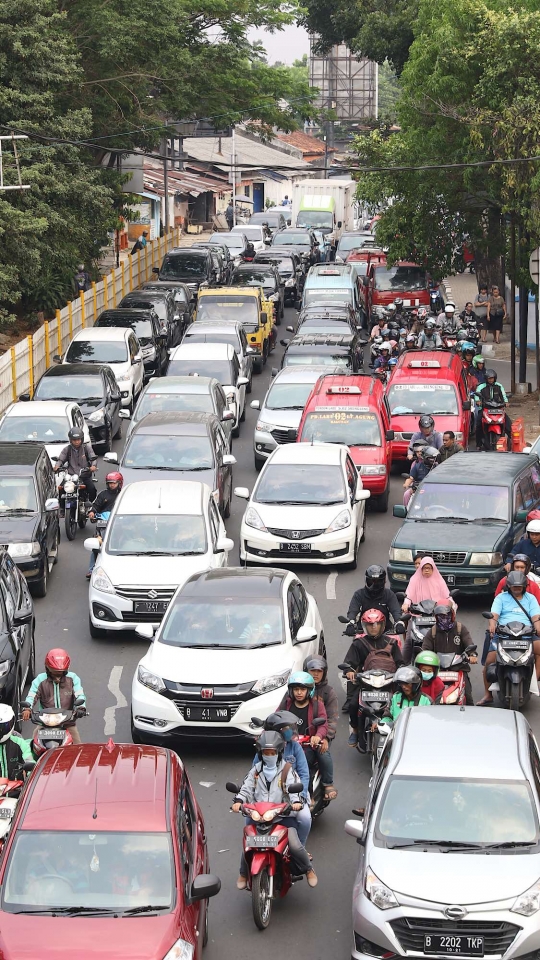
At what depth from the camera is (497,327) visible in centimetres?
4109

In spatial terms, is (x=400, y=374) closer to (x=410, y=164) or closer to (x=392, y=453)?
(x=392, y=453)

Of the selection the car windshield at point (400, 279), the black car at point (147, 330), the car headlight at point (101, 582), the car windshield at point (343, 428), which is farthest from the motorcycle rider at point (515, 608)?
the car windshield at point (400, 279)

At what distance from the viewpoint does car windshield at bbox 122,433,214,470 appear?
22.7 m

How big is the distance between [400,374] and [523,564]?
13421mm

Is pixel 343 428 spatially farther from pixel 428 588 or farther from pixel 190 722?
pixel 190 722

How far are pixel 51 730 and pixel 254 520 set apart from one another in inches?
342

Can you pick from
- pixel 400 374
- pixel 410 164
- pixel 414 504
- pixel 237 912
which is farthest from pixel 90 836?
pixel 410 164

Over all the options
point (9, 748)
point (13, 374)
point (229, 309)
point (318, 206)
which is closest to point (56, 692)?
point (9, 748)

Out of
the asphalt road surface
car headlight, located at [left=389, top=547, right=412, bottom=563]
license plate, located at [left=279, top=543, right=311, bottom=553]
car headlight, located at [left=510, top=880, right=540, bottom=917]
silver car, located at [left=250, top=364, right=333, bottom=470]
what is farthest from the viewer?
silver car, located at [left=250, top=364, right=333, bottom=470]

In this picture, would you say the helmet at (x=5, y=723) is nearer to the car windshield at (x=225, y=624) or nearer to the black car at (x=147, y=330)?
the car windshield at (x=225, y=624)

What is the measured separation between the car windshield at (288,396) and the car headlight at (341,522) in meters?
7.11

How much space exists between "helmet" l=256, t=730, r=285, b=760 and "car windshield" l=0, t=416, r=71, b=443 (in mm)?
14089

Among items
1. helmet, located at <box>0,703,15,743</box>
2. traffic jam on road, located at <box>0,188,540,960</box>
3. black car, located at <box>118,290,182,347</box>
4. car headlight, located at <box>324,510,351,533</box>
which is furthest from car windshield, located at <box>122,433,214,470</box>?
black car, located at <box>118,290,182,347</box>

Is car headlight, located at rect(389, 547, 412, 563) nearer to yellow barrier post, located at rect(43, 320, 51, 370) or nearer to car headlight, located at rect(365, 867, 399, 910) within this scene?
car headlight, located at rect(365, 867, 399, 910)
